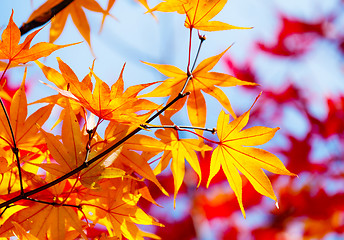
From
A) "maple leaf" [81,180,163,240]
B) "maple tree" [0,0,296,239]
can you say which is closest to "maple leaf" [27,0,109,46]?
"maple tree" [0,0,296,239]

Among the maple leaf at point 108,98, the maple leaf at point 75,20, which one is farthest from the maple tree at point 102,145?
the maple leaf at point 75,20

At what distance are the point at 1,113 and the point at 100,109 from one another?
13 cm

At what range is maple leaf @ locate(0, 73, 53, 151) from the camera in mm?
481

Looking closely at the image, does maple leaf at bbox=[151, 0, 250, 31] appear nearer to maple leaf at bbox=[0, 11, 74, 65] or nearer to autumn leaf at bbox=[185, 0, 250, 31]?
autumn leaf at bbox=[185, 0, 250, 31]

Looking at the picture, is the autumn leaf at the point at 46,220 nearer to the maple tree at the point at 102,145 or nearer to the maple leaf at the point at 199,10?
the maple tree at the point at 102,145

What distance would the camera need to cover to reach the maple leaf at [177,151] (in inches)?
21.7

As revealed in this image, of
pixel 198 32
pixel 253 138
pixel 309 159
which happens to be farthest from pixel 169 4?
pixel 309 159

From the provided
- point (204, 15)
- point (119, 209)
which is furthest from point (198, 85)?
point (119, 209)

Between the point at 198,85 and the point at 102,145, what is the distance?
0.18 meters

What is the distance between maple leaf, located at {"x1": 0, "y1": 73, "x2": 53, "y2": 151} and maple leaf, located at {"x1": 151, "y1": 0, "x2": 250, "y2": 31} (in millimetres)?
210

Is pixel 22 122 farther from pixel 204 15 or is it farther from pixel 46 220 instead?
pixel 204 15

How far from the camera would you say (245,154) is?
54cm

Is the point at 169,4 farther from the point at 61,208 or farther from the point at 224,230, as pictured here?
the point at 224,230

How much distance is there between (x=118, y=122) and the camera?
479 millimetres
